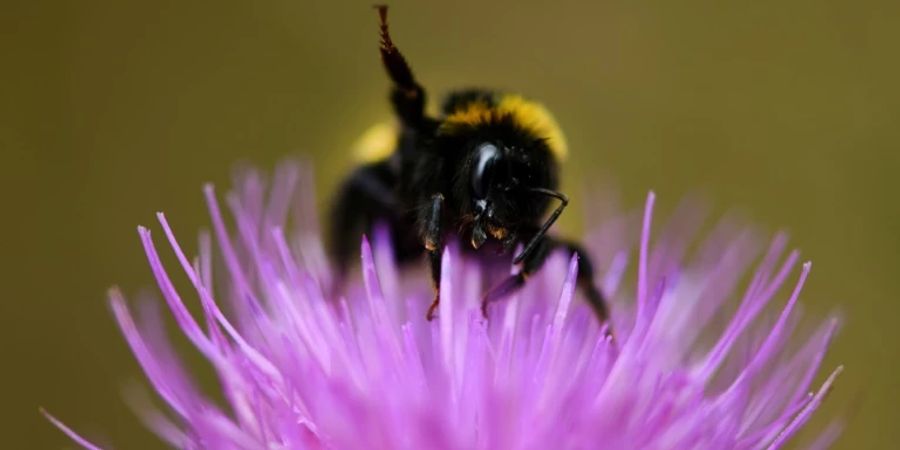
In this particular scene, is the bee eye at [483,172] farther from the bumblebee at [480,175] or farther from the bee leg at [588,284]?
the bee leg at [588,284]

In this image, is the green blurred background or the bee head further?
the green blurred background

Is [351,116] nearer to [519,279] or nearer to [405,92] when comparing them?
[405,92]

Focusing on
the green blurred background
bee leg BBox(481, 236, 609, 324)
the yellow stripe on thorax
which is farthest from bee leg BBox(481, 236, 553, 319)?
the green blurred background

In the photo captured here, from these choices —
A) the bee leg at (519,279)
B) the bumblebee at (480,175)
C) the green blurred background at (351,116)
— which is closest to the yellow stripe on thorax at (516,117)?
the bumblebee at (480,175)

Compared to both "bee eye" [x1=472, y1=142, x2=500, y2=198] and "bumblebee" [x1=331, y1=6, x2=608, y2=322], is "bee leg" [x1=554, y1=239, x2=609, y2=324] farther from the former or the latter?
"bee eye" [x1=472, y1=142, x2=500, y2=198]

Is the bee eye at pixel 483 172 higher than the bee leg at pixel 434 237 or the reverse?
higher

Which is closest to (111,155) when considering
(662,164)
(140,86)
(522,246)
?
(140,86)

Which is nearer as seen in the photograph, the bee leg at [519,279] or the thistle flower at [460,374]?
the thistle flower at [460,374]

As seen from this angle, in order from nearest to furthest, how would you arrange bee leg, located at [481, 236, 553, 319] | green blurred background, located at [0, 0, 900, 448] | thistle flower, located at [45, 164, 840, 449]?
thistle flower, located at [45, 164, 840, 449] < bee leg, located at [481, 236, 553, 319] < green blurred background, located at [0, 0, 900, 448]
